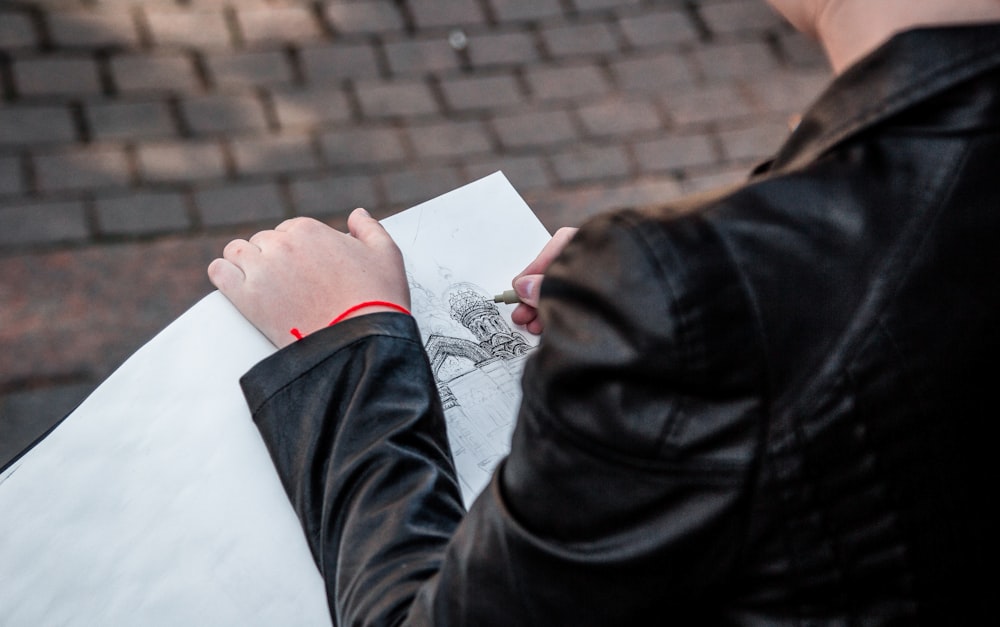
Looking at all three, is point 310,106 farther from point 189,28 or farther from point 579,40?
point 579,40

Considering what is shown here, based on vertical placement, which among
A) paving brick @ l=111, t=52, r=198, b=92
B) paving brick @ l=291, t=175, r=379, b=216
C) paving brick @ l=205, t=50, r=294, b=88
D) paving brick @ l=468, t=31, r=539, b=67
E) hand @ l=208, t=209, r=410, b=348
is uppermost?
paving brick @ l=111, t=52, r=198, b=92

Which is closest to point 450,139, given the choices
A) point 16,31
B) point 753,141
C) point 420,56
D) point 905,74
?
point 420,56

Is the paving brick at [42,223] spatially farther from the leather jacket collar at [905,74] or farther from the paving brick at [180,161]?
the leather jacket collar at [905,74]

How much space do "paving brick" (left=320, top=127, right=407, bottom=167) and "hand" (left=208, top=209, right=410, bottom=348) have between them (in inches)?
54.4

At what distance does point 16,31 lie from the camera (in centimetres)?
271

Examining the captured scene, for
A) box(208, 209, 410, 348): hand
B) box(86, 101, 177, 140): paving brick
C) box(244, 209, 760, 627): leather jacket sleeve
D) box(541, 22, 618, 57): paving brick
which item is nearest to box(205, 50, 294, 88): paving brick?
box(86, 101, 177, 140): paving brick

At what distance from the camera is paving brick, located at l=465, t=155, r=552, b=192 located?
2719mm

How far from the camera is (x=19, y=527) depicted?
1.07 metres

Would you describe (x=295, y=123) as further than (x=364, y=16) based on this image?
No

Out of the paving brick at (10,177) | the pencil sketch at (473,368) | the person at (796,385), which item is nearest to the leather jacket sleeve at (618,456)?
the person at (796,385)

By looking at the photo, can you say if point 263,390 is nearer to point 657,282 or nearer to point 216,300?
point 216,300

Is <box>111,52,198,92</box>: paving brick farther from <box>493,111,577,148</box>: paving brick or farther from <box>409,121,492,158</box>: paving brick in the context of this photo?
<box>493,111,577,148</box>: paving brick

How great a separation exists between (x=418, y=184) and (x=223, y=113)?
1.88 ft

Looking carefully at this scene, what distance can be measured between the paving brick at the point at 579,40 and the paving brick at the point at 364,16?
0.46 meters
